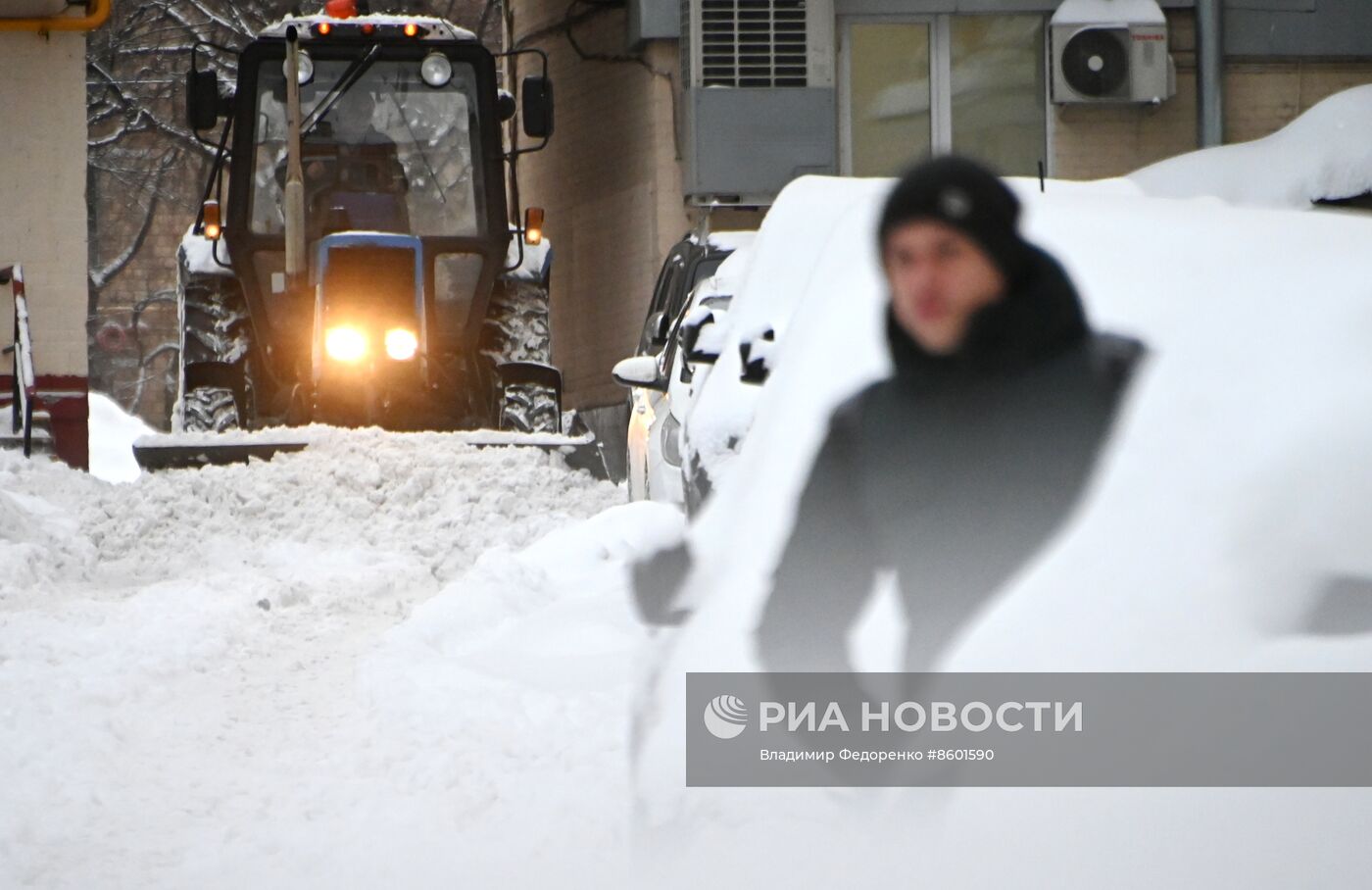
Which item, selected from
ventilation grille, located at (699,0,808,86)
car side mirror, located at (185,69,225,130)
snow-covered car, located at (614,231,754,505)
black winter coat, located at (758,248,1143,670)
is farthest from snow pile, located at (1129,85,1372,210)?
black winter coat, located at (758,248,1143,670)

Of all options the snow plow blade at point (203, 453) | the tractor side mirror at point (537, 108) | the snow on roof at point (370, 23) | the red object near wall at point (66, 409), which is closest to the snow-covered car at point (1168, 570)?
the snow plow blade at point (203, 453)

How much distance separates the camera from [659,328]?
1206 centimetres

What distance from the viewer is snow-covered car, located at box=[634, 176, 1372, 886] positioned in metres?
1.83

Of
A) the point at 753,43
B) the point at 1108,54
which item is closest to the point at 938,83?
the point at 1108,54

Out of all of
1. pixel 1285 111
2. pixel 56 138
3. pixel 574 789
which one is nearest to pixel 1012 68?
pixel 1285 111

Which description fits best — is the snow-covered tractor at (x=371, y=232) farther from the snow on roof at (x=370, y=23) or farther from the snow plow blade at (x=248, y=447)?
the snow plow blade at (x=248, y=447)

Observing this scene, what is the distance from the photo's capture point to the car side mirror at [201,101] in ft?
39.2

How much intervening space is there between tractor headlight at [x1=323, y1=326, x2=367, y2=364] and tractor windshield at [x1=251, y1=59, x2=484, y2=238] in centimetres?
86

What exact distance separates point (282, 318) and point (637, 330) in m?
5.00

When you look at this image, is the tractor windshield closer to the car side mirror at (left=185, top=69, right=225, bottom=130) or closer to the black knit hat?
the car side mirror at (left=185, top=69, right=225, bottom=130)

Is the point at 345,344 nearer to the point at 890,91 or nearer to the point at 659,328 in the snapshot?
the point at 659,328

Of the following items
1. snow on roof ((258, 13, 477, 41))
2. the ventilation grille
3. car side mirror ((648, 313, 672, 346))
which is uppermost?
the ventilation grille

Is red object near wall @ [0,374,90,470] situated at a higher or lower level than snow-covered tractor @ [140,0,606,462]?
lower

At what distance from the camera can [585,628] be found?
681cm
